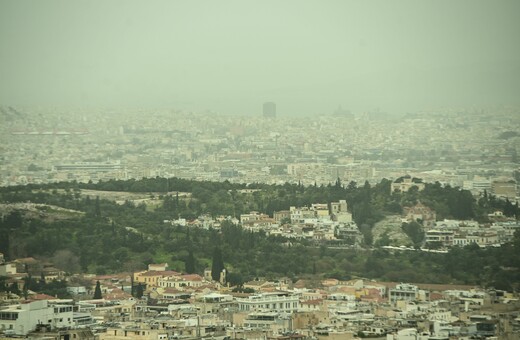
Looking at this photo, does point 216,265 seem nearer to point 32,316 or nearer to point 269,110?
point 32,316

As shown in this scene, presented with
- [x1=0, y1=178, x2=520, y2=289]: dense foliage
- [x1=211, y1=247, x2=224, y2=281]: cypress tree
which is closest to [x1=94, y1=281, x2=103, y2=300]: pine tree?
[x1=0, y1=178, x2=520, y2=289]: dense foliage

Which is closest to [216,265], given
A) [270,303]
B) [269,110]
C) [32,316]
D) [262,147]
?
[270,303]

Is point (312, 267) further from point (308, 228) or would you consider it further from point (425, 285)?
point (308, 228)

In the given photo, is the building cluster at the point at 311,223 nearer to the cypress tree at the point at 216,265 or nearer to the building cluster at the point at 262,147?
the cypress tree at the point at 216,265

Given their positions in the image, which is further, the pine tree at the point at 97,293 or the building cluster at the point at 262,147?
the building cluster at the point at 262,147

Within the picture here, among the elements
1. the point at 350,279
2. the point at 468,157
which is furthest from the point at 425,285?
the point at 468,157

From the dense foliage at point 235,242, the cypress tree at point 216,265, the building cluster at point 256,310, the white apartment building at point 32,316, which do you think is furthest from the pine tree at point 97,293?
the white apartment building at point 32,316
